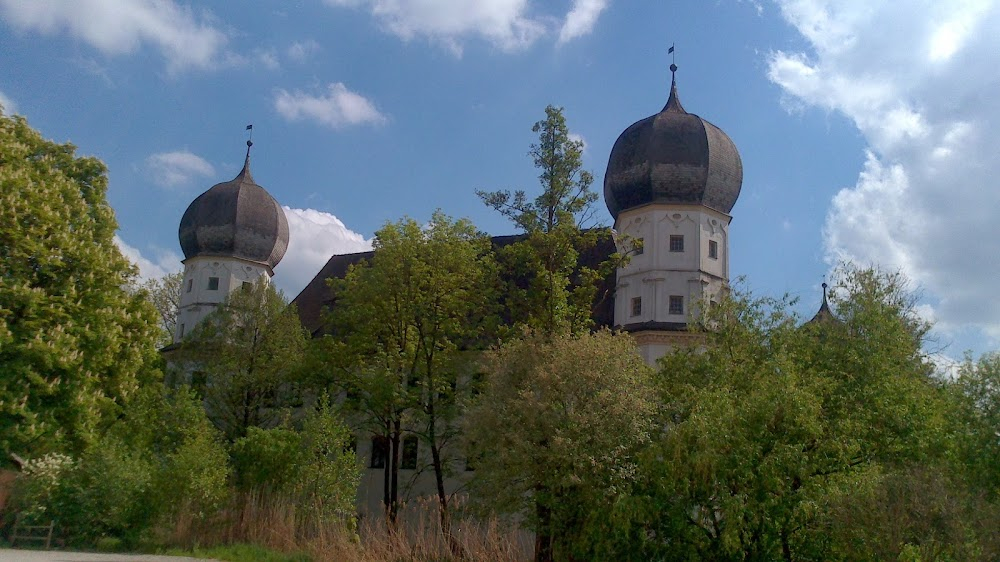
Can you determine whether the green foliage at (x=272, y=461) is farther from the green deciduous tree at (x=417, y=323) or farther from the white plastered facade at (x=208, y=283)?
the white plastered facade at (x=208, y=283)

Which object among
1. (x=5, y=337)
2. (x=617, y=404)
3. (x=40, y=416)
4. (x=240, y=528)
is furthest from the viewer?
(x=240, y=528)

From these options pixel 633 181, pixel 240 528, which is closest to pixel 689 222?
pixel 633 181

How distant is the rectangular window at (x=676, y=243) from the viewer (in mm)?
34125

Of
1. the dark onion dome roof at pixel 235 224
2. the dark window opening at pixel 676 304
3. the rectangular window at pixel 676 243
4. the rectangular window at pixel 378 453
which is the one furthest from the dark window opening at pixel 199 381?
the rectangular window at pixel 676 243

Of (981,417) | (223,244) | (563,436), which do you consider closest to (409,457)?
(223,244)

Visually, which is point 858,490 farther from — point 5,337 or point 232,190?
point 232,190

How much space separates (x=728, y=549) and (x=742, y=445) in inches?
68.4

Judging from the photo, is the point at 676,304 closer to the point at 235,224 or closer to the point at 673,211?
the point at 673,211

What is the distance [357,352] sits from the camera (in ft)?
98.3

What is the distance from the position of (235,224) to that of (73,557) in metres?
24.1

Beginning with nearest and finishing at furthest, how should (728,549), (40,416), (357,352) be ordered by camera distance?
1. (728,549)
2. (40,416)
3. (357,352)

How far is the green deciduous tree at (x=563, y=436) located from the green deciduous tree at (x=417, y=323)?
30.5 ft

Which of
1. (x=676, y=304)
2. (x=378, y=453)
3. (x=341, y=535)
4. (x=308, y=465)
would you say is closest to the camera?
(x=341, y=535)

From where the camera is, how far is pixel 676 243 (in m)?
34.2
